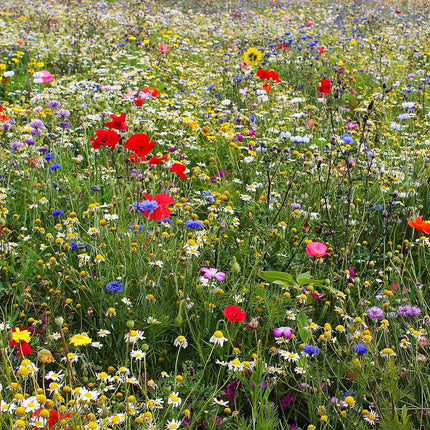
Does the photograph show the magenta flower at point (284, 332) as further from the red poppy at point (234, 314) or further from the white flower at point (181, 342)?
the white flower at point (181, 342)

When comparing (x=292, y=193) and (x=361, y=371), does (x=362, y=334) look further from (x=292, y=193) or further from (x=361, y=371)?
(x=292, y=193)

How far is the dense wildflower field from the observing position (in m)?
1.55

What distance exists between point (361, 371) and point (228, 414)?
45 cm

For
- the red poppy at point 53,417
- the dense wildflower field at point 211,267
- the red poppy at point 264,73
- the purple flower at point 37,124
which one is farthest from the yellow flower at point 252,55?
the red poppy at point 53,417

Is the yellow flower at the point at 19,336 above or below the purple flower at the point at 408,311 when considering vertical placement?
above

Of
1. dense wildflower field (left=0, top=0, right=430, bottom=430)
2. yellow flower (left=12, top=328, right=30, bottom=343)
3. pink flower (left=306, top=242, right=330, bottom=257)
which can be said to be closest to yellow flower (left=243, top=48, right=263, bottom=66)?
dense wildflower field (left=0, top=0, right=430, bottom=430)

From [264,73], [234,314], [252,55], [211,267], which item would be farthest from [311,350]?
Result: [252,55]

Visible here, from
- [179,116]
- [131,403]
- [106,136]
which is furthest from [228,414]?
[179,116]

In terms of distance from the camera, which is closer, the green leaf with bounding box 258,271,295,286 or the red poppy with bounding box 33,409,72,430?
the red poppy with bounding box 33,409,72,430

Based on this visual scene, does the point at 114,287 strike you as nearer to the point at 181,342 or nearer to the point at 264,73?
the point at 181,342

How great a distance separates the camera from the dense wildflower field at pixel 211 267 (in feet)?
5.07

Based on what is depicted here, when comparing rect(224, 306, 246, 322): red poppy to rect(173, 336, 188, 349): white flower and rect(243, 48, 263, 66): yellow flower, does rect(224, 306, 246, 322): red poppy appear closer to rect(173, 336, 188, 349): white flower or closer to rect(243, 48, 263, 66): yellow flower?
rect(173, 336, 188, 349): white flower

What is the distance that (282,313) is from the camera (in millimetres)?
1953

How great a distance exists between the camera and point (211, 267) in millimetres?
2213
